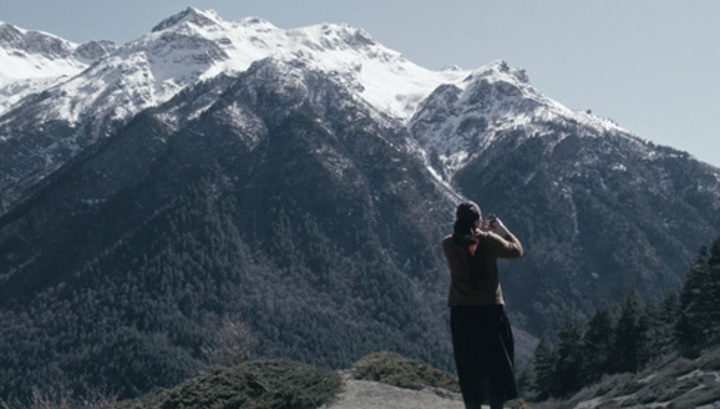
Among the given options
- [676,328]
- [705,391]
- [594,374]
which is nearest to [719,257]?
[676,328]

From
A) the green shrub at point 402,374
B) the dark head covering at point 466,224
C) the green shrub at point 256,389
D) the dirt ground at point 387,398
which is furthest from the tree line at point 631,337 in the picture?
the dark head covering at point 466,224

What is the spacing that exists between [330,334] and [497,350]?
190 meters

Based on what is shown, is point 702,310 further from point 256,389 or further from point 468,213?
point 468,213

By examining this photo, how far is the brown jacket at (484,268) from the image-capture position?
10.6 meters

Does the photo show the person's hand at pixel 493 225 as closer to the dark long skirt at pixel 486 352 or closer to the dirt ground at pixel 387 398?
the dark long skirt at pixel 486 352

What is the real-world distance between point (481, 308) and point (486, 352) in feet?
2.03

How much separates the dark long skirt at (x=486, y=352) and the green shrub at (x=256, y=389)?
951 cm

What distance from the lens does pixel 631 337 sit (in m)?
61.6

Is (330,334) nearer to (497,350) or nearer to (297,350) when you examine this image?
(297,350)

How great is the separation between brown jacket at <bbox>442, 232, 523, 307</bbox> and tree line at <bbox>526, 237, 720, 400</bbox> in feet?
138

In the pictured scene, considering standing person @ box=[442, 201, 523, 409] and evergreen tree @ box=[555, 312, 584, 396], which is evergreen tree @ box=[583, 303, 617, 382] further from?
standing person @ box=[442, 201, 523, 409]

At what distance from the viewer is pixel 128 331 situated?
19325 centimetres

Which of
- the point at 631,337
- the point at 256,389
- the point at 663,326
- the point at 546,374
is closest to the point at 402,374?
the point at 256,389

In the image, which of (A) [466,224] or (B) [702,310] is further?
(B) [702,310]
